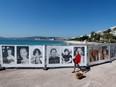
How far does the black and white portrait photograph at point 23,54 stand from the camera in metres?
10.4

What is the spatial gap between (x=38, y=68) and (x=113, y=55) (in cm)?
707

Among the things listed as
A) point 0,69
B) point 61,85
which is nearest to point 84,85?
point 61,85

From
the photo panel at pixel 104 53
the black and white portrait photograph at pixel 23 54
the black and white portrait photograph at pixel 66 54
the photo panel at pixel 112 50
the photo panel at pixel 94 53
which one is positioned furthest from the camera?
the photo panel at pixel 112 50

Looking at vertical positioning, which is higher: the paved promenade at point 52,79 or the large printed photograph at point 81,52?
the large printed photograph at point 81,52

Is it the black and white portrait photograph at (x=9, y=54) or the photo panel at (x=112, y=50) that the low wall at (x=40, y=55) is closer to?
the black and white portrait photograph at (x=9, y=54)

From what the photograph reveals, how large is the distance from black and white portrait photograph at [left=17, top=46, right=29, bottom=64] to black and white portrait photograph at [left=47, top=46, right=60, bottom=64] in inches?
56.1

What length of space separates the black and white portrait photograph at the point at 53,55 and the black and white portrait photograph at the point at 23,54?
1.43 meters

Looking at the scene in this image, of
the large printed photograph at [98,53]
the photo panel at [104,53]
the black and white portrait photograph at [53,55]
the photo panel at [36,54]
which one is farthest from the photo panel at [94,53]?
the photo panel at [36,54]

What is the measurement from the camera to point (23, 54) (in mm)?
10422

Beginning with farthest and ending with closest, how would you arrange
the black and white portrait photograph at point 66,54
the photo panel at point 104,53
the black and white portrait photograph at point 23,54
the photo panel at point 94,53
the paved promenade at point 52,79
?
the photo panel at point 104,53, the photo panel at point 94,53, the black and white portrait photograph at point 66,54, the black and white portrait photograph at point 23,54, the paved promenade at point 52,79

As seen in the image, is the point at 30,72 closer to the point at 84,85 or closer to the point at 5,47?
the point at 5,47

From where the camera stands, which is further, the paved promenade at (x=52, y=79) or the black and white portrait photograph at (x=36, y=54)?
the black and white portrait photograph at (x=36, y=54)

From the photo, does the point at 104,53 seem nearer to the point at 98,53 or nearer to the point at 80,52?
the point at 98,53

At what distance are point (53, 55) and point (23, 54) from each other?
1.94m
